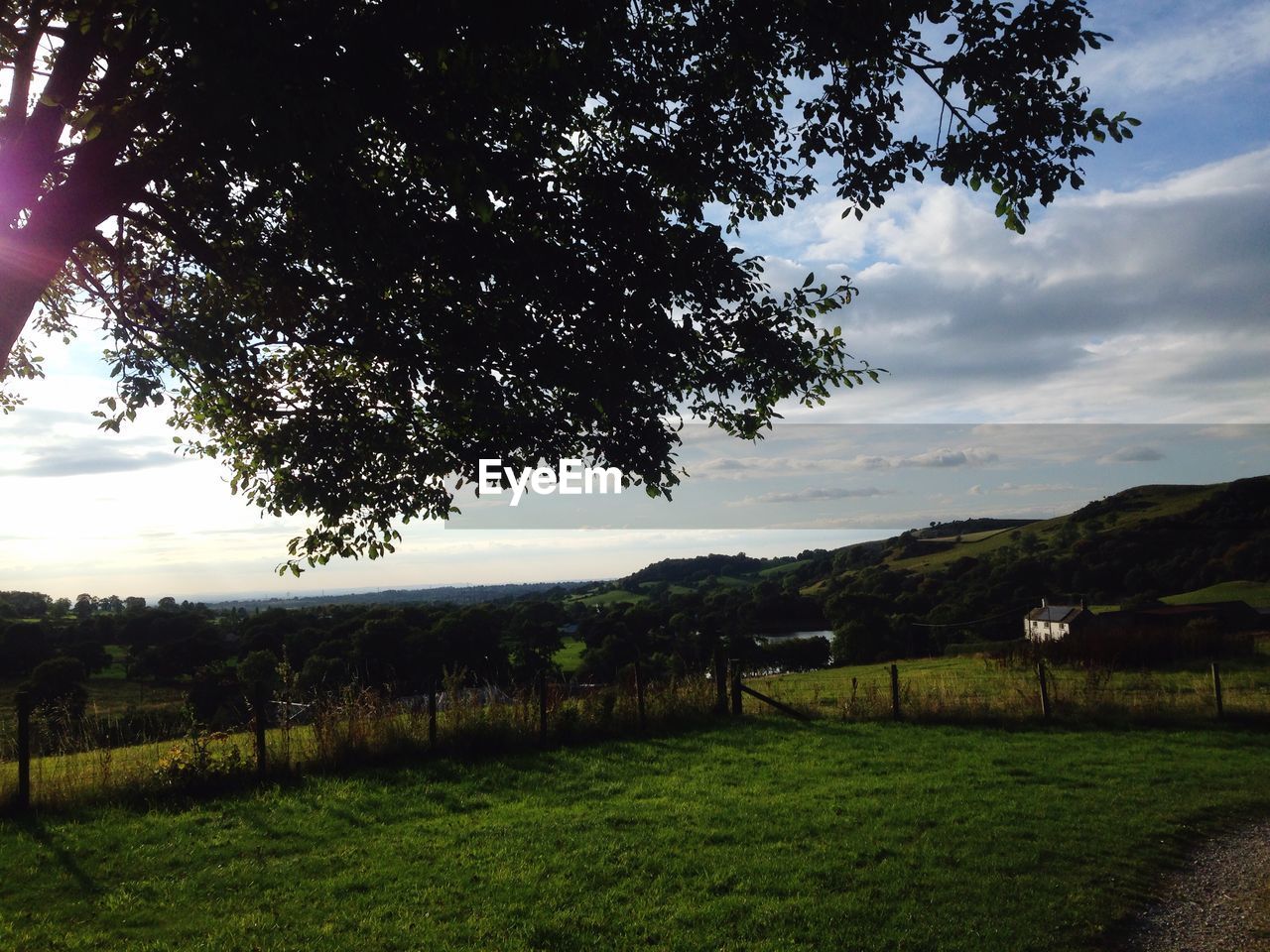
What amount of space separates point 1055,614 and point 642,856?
60562 mm

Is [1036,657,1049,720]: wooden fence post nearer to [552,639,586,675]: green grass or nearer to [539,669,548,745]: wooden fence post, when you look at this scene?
[539,669,548,745]: wooden fence post

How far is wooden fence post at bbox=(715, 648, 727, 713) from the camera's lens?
62.2 ft

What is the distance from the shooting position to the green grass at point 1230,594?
6531cm

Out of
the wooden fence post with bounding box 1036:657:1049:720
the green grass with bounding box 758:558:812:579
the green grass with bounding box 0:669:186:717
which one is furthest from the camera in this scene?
the green grass with bounding box 758:558:812:579

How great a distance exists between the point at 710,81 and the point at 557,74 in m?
2.17

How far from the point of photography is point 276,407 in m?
8.41

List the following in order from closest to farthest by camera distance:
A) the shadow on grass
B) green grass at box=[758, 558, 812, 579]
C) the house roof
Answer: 1. the shadow on grass
2. the house roof
3. green grass at box=[758, 558, 812, 579]

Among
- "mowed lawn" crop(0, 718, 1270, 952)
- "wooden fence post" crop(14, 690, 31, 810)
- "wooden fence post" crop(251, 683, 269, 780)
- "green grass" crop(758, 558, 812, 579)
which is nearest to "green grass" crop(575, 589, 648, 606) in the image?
"green grass" crop(758, 558, 812, 579)

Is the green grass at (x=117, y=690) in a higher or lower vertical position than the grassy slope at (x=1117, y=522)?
lower

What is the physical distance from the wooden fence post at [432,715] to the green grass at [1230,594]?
6912 centimetres

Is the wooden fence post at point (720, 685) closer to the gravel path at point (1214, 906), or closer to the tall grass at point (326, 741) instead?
the tall grass at point (326, 741)

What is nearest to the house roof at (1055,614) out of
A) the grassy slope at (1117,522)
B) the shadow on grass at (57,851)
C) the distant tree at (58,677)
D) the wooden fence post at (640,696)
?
the grassy slope at (1117,522)

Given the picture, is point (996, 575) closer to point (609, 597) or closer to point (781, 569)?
point (609, 597)

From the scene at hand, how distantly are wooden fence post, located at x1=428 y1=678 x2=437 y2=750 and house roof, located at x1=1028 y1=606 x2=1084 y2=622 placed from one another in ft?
175
